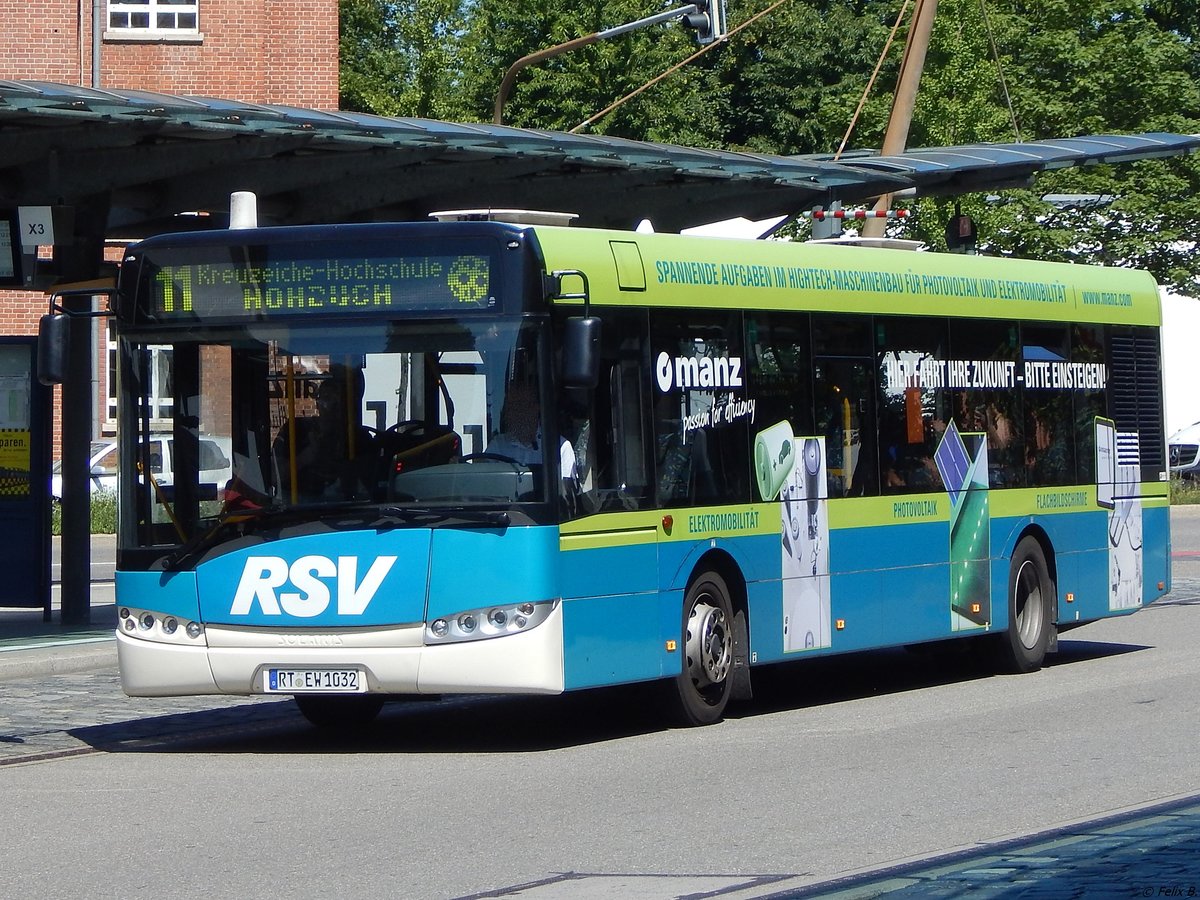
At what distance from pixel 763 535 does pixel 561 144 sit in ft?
17.2

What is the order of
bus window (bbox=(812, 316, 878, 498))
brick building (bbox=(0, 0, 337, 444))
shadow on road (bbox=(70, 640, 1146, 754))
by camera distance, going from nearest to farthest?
shadow on road (bbox=(70, 640, 1146, 754))
bus window (bbox=(812, 316, 878, 498))
brick building (bbox=(0, 0, 337, 444))

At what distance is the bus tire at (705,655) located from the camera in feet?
39.4

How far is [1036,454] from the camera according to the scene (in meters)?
15.6

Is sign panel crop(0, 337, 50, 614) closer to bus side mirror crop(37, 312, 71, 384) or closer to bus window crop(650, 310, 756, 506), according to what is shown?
bus side mirror crop(37, 312, 71, 384)

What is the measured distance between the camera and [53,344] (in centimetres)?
1136

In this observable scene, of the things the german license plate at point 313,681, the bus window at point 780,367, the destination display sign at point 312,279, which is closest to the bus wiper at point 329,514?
the german license plate at point 313,681

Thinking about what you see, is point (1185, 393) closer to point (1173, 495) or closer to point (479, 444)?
point (1173, 495)

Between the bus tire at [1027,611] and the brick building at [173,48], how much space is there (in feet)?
77.8

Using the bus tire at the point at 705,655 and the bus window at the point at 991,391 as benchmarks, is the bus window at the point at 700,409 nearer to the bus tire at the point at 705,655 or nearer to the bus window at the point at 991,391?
the bus tire at the point at 705,655

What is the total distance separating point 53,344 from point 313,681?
225 cm

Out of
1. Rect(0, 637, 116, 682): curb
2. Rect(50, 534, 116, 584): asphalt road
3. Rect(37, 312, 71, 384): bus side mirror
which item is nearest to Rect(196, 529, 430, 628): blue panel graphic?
Rect(37, 312, 71, 384): bus side mirror

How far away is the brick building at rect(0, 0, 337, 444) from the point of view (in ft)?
120

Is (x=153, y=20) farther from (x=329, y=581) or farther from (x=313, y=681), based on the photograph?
(x=313, y=681)

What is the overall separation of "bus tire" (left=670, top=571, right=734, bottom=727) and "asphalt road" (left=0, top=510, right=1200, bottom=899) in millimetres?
185
